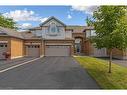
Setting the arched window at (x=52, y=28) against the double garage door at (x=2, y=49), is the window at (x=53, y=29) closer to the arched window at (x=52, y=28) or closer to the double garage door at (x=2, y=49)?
the arched window at (x=52, y=28)

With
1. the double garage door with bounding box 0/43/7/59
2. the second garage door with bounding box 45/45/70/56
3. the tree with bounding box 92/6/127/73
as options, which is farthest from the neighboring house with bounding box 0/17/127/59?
the tree with bounding box 92/6/127/73

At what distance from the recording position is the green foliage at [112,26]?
2070cm

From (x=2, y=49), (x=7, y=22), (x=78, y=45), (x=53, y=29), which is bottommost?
(x=2, y=49)

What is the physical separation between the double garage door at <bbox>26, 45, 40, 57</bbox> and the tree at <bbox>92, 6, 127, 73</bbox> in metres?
29.2

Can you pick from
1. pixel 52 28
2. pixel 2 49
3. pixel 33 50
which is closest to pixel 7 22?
pixel 52 28

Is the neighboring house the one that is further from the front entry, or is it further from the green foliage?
the green foliage

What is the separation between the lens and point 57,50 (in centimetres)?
5088

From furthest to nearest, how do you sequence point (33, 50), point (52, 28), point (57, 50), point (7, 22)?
point (7, 22), point (52, 28), point (57, 50), point (33, 50)

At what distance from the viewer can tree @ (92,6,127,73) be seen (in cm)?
2070

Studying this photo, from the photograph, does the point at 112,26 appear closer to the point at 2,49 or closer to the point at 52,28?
the point at 2,49

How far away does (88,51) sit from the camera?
53062mm
